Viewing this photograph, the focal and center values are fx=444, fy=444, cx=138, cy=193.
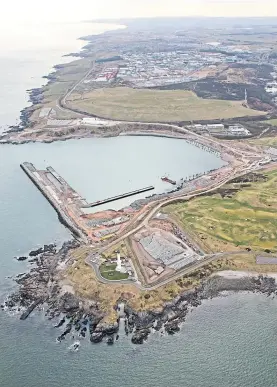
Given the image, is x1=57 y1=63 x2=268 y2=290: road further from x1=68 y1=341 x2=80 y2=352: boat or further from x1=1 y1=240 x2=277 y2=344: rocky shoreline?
x1=68 y1=341 x2=80 y2=352: boat

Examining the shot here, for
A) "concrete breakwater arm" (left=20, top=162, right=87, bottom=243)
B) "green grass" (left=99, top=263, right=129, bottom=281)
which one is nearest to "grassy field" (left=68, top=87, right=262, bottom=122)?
"concrete breakwater arm" (left=20, top=162, right=87, bottom=243)

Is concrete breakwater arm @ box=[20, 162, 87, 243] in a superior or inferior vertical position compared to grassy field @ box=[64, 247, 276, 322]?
inferior

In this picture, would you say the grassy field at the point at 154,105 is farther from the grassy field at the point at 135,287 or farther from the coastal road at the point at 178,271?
the grassy field at the point at 135,287

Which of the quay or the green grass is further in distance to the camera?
the quay

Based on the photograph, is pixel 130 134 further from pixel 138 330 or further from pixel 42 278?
pixel 138 330

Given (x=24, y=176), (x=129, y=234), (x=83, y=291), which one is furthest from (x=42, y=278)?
(x=24, y=176)

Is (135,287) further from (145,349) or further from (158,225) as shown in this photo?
(158,225)

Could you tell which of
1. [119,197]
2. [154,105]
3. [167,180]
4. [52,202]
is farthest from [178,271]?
[154,105]
